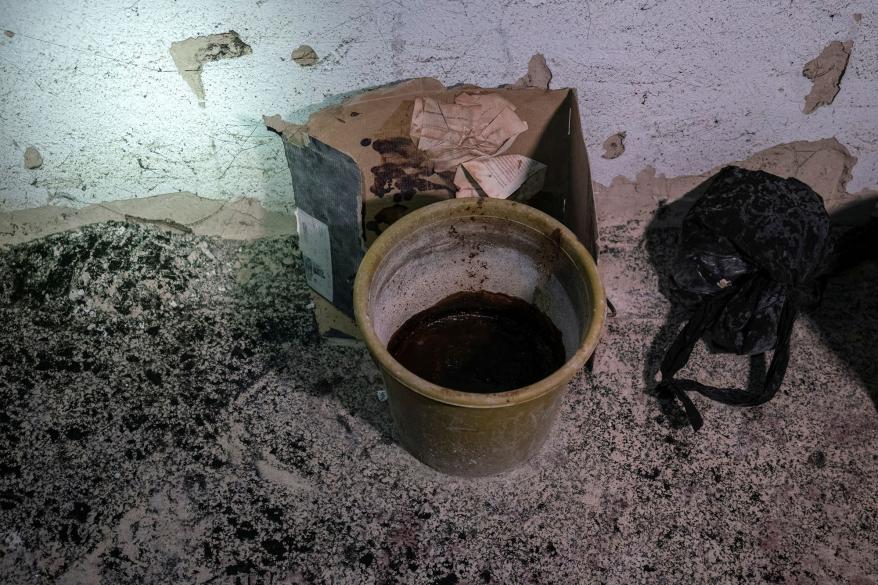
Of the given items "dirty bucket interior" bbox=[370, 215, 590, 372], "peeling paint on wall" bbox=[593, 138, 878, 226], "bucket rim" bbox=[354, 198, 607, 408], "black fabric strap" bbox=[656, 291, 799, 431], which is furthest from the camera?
"peeling paint on wall" bbox=[593, 138, 878, 226]

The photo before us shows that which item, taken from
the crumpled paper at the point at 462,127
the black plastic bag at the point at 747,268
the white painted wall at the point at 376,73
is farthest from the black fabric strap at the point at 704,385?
the crumpled paper at the point at 462,127

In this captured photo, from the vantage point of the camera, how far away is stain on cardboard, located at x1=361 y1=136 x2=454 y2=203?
65.5 inches

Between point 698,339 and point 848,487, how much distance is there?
19.7 inches

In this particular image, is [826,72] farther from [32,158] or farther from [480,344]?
[32,158]

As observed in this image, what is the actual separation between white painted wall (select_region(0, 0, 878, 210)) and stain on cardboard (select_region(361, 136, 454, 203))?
0.16m

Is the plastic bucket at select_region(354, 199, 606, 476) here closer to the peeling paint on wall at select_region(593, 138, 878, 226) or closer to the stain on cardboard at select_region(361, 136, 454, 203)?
the stain on cardboard at select_region(361, 136, 454, 203)

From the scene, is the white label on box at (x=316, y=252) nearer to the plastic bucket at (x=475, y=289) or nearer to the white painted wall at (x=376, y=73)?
the white painted wall at (x=376, y=73)

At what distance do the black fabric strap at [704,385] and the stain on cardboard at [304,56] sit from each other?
3.90 ft

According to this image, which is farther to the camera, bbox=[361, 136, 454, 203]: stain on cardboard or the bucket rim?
bbox=[361, 136, 454, 203]: stain on cardboard

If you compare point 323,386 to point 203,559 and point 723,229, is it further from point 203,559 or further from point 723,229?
point 723,229

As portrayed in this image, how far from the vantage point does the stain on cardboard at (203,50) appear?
61.4 inches

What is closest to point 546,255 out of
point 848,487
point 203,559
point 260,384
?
point 260,384

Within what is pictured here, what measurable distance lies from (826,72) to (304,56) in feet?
Result: 4.28

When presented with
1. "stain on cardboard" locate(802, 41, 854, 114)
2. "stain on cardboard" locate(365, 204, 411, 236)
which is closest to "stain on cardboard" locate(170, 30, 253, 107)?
"stain on cardboard" locate(365, 204, 411, 236)
